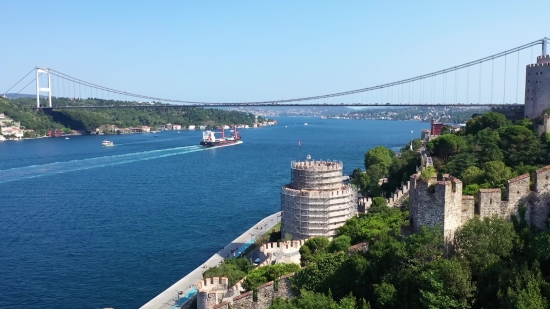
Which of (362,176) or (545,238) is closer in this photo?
(545,238)

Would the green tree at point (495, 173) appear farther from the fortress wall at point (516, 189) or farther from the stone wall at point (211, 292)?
the stone wall at point (211, 292)

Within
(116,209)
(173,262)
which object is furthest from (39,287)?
(116,209)

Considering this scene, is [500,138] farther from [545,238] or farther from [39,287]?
[39,287]

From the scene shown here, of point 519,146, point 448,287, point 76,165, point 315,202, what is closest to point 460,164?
point 519,146

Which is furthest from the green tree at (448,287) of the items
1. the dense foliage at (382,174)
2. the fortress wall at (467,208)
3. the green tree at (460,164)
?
the dense foliage at (382,174)

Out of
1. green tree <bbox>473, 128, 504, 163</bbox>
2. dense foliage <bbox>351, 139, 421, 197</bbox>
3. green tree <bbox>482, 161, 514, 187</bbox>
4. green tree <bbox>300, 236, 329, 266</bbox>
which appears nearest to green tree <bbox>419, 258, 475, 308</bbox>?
green tree <bbox>482, 161, 514, 187</bbox>
